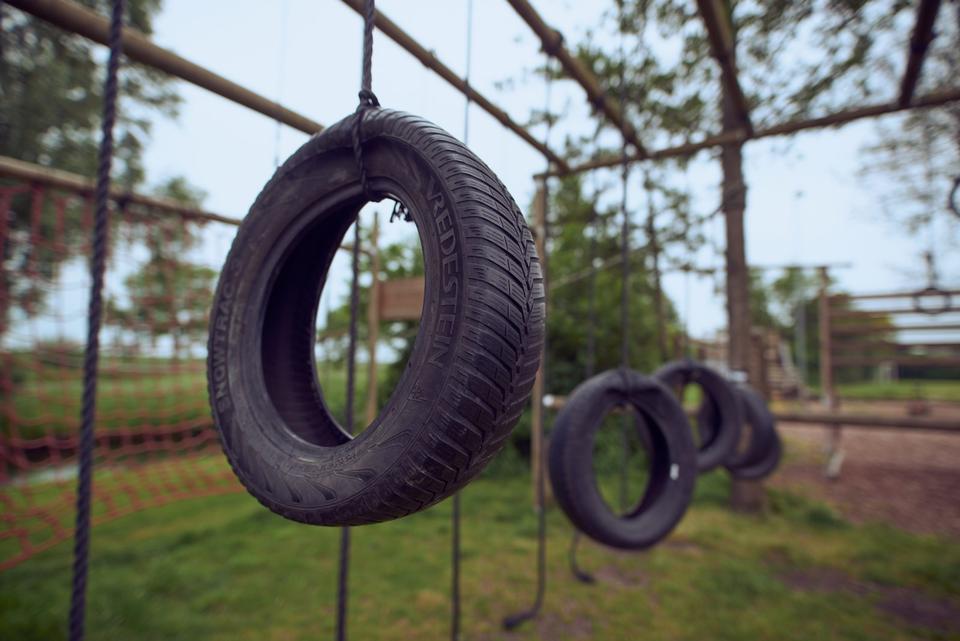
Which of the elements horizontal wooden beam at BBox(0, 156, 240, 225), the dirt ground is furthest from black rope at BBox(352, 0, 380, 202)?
the dirt ground

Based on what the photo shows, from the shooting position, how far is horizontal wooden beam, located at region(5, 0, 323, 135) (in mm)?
1181

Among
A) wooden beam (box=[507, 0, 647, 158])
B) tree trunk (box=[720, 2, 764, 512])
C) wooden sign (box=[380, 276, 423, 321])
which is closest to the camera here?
wooden beam (box=[507, 0, 647, 158])

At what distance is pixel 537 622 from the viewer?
254 cm

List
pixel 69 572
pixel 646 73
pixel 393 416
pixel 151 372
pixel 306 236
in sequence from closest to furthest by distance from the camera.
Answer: pixel 393 416
pixel 306 236
pixel 69 572
pixel 646 73
pixel 151 372

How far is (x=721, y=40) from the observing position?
2295 millimetres

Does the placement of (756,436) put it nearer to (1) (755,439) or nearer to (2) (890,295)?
(1) (755,439)

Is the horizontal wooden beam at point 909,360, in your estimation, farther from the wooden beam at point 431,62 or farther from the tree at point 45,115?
the tree at point 45,115

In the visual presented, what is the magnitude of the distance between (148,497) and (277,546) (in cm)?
226

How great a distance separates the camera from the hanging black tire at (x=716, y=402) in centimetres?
247

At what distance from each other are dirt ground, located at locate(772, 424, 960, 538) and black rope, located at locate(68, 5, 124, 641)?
5542mm

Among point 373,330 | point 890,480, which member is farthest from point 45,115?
point 890,480

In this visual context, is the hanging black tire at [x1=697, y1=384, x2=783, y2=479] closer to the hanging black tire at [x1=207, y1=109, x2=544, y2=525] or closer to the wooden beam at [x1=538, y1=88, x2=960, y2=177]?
the wooden beam at [x1=538, y1=88, x2=960, y2=177]

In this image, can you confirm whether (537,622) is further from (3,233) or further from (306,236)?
(3,233)

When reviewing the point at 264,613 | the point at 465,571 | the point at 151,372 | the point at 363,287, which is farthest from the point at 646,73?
the point at 151,372
